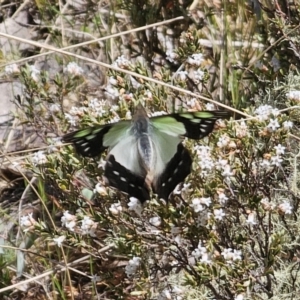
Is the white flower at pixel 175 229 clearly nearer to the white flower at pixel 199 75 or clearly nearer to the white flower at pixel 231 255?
the white flower at pixel 231 255

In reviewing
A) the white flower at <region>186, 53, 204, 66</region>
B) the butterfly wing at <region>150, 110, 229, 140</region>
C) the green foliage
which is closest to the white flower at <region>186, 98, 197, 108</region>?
the green foliage

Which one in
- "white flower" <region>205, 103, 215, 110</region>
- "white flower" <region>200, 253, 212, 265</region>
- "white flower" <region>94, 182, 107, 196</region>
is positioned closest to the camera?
"white flower" <region>200, 253, 212, 265</region>

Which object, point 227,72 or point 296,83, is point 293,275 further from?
point 227,72

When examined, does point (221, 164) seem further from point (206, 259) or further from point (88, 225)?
point (88, 225)

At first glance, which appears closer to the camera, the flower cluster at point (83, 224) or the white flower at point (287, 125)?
the white flower at point (287, 125)

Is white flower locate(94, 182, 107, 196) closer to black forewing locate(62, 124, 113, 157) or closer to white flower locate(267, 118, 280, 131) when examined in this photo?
black forewing locate(62, 124, 113, 157)

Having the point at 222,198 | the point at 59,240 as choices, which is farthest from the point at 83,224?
the point at 222,198

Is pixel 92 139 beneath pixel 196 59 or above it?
beneath

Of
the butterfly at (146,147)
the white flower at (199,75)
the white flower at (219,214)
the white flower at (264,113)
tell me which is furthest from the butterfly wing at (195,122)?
the white flower at (199,75)
